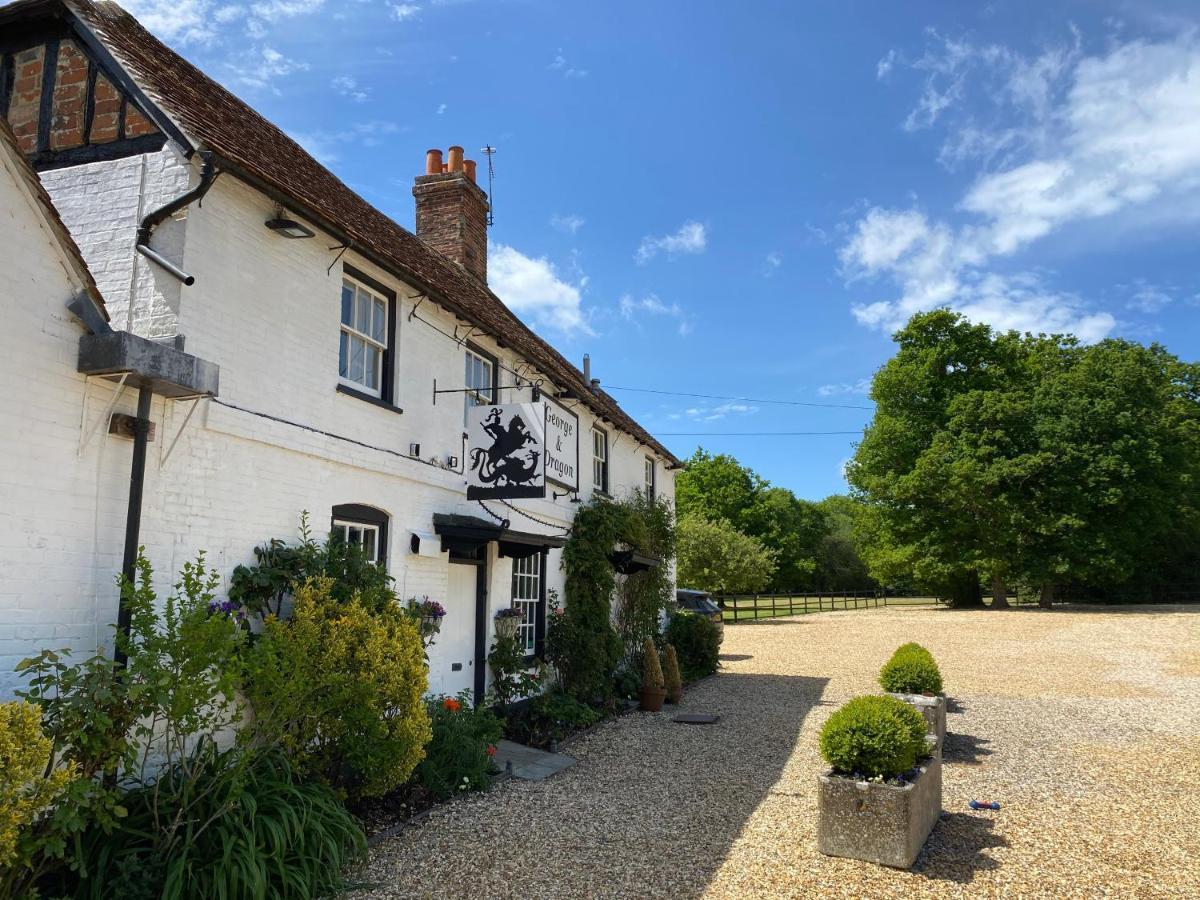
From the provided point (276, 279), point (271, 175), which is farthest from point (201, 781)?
point (271, 175)

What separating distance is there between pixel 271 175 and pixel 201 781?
4888mm

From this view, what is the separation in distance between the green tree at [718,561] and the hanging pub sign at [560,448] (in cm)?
2637

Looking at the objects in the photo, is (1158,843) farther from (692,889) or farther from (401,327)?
(401,327)

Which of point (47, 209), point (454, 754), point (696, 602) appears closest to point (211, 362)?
point (47, 209)

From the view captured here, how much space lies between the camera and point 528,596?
475 inches

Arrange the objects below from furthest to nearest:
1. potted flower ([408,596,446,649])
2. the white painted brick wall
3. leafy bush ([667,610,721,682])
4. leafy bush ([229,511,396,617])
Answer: leafy bush ([667,610,721,682]), potted flower ([408,596,446,649]), leafy bush ([229,511,396,617]), the white painted brick wall

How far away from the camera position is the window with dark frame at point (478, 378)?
10.6 m

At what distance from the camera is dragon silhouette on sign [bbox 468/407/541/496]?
30.6ft

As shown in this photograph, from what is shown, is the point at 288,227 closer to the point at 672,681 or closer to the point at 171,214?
the point at 171,214

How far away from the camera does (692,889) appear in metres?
5.49

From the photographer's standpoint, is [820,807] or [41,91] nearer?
[820,807]

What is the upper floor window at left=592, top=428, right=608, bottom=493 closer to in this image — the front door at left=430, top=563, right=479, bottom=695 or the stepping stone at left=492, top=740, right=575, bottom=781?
the front door at left=430, top=563, right=479, bottom=695

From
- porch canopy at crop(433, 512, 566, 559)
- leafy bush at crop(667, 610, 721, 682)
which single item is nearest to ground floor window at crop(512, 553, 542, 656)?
porch canopy at crop(433, 512, 566, 559)

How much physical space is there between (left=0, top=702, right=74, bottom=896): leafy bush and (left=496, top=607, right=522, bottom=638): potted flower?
7050 millimetres
